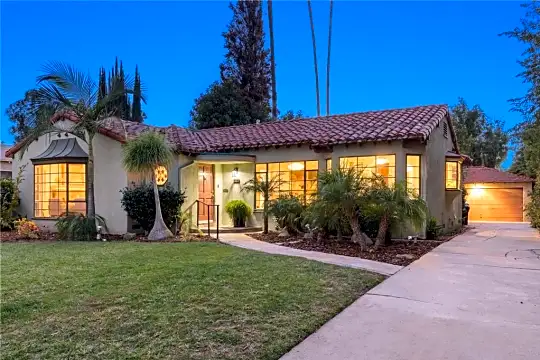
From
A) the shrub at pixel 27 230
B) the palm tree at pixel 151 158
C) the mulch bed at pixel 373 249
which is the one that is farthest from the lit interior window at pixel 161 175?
the shrub at pixel 27 230

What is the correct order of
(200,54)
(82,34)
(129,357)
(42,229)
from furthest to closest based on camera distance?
(200,54), (82,34), (42,229), (129,357)

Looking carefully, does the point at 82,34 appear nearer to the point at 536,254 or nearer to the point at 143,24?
the point at 143,24

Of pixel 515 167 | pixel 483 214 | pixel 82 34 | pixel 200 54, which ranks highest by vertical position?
pixel 200 54

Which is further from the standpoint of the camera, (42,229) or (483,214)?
(483,214)

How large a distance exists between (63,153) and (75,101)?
6.94ft

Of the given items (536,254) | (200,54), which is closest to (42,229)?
(536,254)

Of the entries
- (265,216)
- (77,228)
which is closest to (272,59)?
(265,216)

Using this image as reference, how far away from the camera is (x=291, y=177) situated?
14.0 meters

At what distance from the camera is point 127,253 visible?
29.2 ft

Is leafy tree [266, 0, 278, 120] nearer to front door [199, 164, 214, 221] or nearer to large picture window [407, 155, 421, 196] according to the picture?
front door [199, 164, 214, 221]

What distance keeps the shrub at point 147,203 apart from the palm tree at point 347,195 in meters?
4.75

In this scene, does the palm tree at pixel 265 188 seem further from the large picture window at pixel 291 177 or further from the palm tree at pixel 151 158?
the palm tree at pixel 151 158

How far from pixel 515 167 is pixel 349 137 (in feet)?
52.5

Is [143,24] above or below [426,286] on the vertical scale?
above
